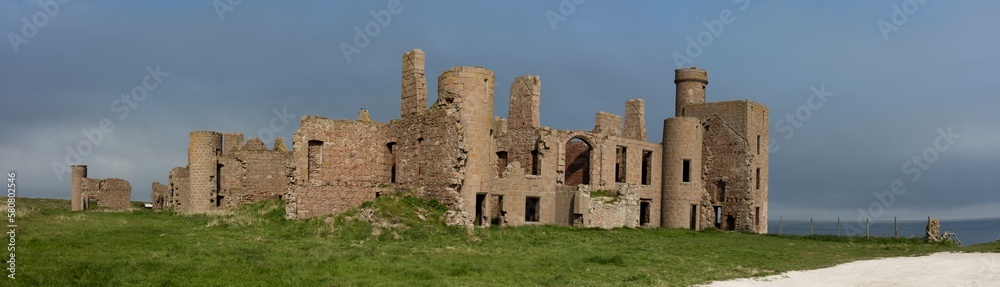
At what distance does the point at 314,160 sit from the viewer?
30344 mm

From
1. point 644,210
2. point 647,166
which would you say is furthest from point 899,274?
point 647,166

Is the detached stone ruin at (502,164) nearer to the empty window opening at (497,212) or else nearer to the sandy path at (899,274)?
the empty window opening at (497,212)

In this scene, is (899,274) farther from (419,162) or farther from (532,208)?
(532,208)

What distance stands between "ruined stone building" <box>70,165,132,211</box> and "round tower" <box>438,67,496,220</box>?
81.4 ft

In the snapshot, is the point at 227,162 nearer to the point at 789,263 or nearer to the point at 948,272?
the point at 789,263

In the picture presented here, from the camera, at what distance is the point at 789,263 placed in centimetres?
2192

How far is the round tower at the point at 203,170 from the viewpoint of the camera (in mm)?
38562

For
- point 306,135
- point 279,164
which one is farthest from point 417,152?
point 279,164

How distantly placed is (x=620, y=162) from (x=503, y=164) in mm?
6387

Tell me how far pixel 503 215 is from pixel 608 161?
7.39 metres

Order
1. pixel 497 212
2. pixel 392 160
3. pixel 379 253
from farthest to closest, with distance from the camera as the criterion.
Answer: pixel 497 212 → pixel 392 160 → pixel 379 253

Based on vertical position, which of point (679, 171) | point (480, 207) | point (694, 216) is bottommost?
point (694, 216)

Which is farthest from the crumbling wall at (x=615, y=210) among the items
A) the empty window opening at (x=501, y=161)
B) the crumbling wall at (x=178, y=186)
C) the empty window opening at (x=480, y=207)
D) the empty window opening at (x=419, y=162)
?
the crumbling wall at (x=178, y=186)

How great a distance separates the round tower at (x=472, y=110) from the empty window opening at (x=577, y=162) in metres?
11.1
